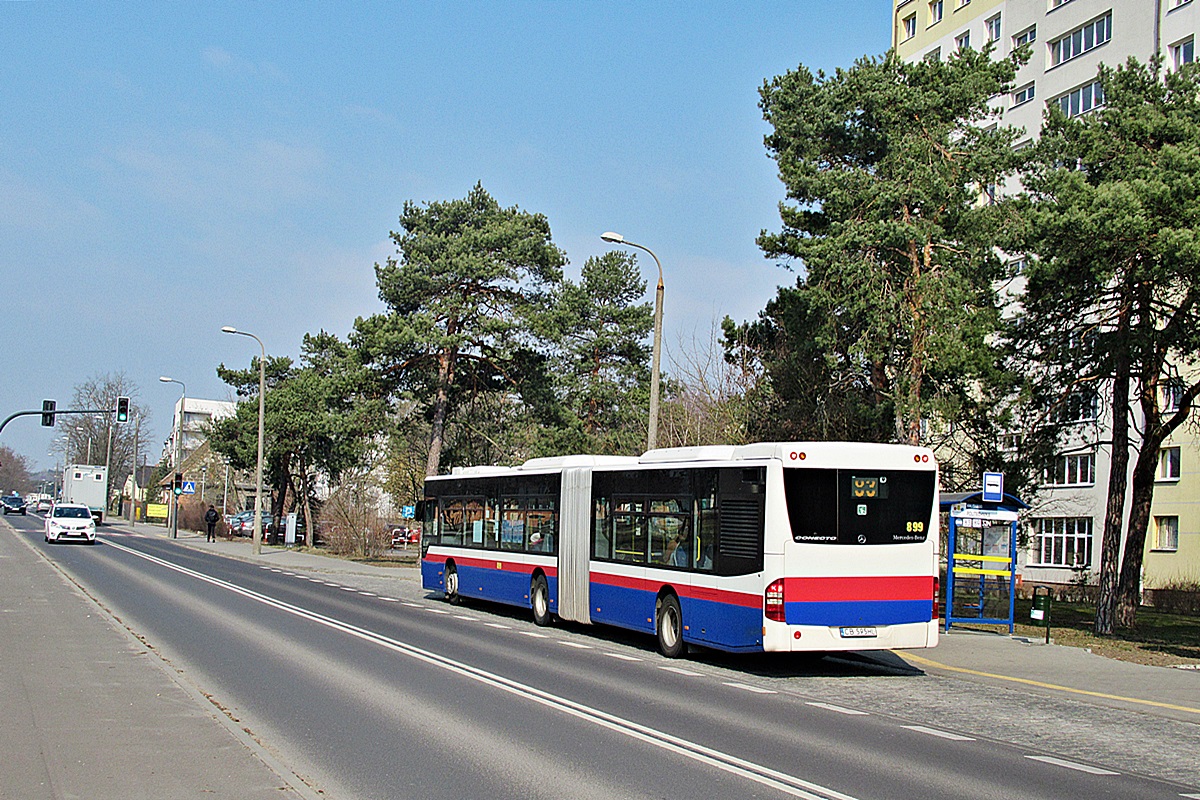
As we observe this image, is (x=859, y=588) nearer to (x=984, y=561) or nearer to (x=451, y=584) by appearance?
(x=984, y=561)

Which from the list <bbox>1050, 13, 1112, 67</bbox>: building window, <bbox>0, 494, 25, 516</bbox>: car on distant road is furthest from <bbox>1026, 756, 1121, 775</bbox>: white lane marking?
<bbox>0, 494, 25, 516</bbox>: car on distant road

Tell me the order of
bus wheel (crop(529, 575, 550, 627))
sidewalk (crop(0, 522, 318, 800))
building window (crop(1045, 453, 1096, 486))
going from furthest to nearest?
building window (crop(1045, 453, 1096, 486)) → bus wheel (crop(529, 575, 550, 627)) → sidewalk (crop(0, 522, 318, 800))

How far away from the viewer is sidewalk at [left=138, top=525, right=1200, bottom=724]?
13.5m

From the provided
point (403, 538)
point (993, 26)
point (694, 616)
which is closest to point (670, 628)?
point (694, 616)

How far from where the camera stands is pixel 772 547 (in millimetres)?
14672

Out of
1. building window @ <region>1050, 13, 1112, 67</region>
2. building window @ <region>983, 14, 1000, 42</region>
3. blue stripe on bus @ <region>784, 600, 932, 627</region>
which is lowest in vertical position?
blue stripe on bus @ <region>784, 600, 932, 627</region>

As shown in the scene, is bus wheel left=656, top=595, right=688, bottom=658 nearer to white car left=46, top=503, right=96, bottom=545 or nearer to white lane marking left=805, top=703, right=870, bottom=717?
white lane marking left=805, top=703, right=870, bottom=717

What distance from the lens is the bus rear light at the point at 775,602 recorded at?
1448cm

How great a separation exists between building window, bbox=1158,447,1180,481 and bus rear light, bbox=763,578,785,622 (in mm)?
35727

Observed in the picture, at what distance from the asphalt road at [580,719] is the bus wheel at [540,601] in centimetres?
93

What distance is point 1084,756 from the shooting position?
981 cm

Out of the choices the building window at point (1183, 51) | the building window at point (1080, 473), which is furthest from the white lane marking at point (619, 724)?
the building window at point (1183, 51)

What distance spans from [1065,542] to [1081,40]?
21.5 m

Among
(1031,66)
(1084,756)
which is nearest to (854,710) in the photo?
(1084,756)
